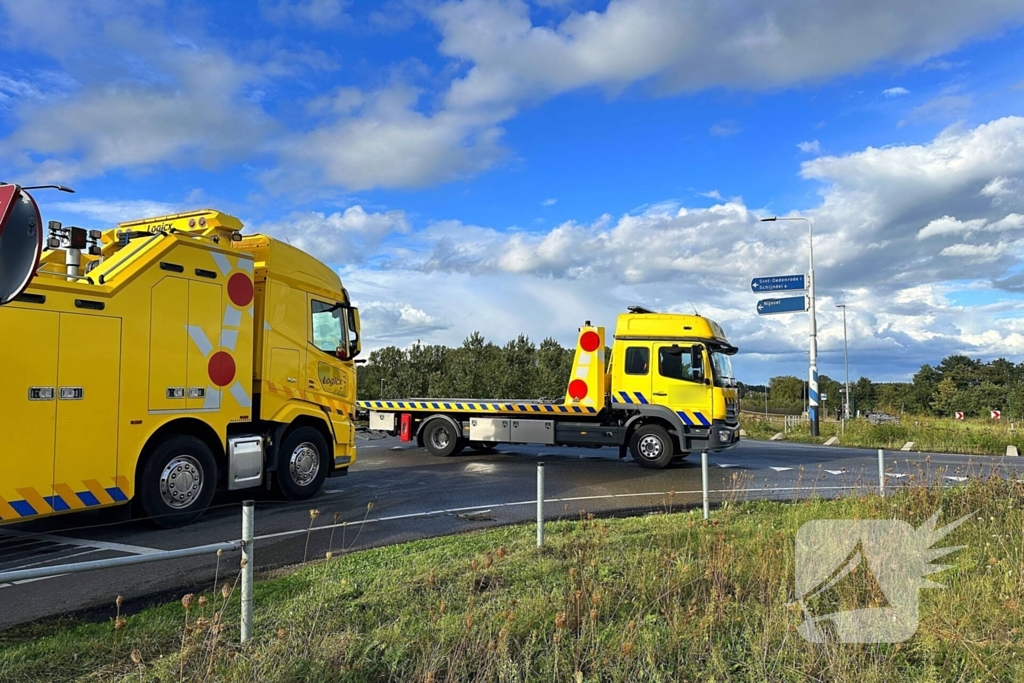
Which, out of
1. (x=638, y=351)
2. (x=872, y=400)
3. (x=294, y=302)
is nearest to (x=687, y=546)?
(x=294, y=302)

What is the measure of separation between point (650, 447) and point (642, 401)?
3.15ft

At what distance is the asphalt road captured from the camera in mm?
6156

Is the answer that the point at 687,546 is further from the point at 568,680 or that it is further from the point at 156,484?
the point at 156,484

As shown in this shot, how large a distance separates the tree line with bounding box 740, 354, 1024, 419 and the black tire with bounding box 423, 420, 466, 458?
38412 millimetres

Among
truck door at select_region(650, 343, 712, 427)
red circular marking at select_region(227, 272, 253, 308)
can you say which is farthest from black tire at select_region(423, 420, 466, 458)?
red circular marking at select_region(227, 272, 253, 308)

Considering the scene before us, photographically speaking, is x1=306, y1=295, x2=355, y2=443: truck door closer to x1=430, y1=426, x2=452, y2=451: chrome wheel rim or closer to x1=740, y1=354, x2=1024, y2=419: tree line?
x1=430, y1=426, x2=452, y2=451: chrome wheel rim

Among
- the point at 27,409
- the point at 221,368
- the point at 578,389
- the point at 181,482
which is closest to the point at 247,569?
the point at 27,409

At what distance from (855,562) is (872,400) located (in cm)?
10343

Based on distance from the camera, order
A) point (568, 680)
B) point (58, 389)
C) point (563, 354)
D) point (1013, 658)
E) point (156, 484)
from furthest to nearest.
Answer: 1. point (563, 354)
2. point (156, 484)
3. point (58, 389)
4. point (1013, 658)
5. point (568, 680)

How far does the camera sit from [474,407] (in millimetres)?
16453

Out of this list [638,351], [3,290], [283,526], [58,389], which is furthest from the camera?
[638,351]

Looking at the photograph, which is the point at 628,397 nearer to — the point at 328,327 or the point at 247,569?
the point at 328,327

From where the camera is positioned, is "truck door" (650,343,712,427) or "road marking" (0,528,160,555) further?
"truck door" (650,343,712,427)

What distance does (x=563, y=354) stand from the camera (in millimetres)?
35188
